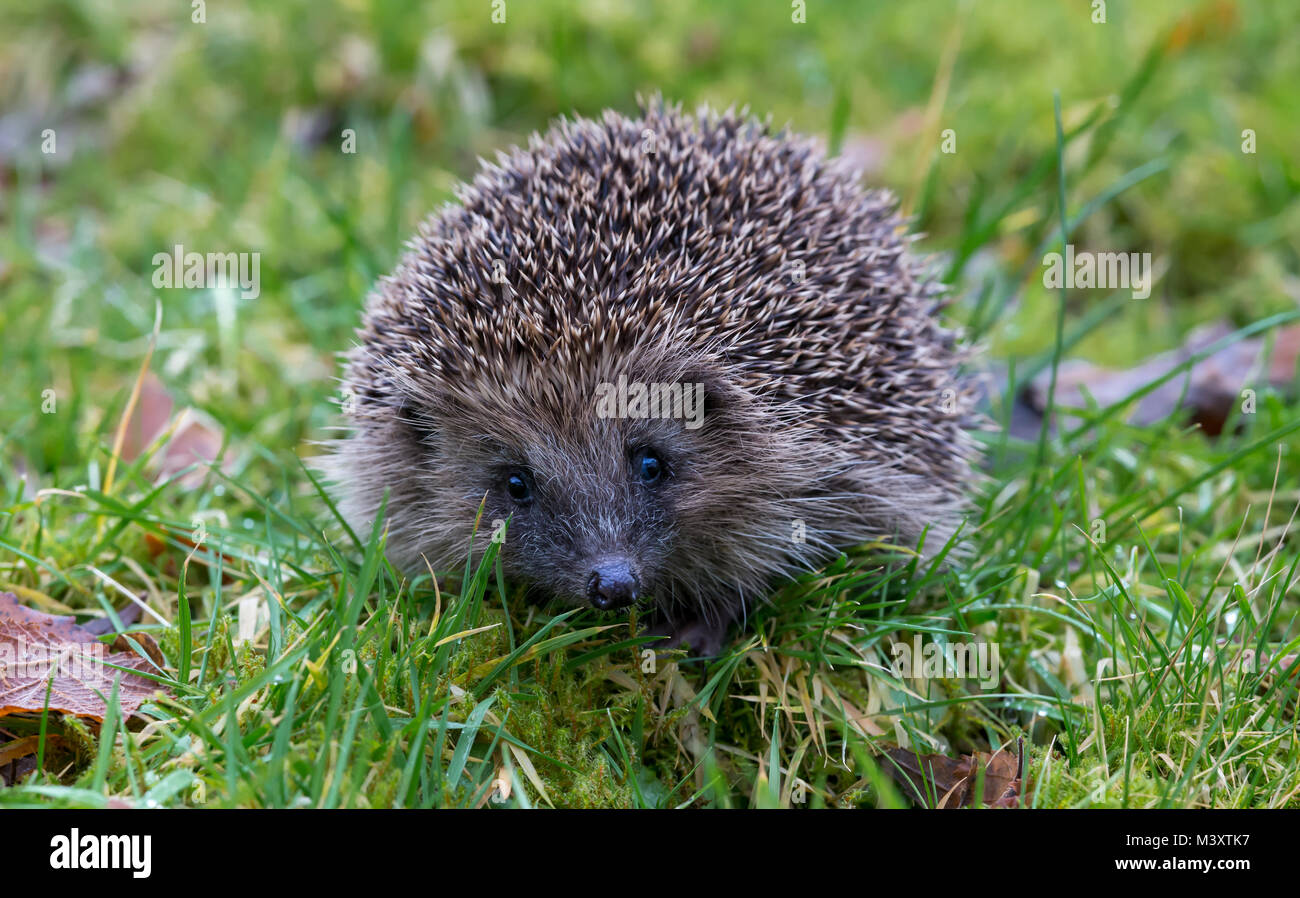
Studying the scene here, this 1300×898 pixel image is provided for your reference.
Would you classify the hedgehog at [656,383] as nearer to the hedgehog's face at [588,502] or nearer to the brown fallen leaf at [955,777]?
the hedgehog's face at [588,502]

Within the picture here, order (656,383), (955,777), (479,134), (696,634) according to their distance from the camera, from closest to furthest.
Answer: (955,777) < (656,383) < (696,634) < (479,134)

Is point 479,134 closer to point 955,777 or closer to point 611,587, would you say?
point 611,587

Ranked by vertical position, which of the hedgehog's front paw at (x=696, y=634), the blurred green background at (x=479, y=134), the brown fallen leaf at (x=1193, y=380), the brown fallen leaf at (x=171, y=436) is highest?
the blurred green background at (x=479, y=134)

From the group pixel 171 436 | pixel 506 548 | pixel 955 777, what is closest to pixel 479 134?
pixel 171 436

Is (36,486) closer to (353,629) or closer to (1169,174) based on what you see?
(353,629)

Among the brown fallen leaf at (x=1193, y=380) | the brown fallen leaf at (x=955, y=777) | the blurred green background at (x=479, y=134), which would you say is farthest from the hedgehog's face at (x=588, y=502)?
the brown fallen leaf at (x=1193, y=380)

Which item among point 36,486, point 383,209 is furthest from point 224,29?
point 36,486

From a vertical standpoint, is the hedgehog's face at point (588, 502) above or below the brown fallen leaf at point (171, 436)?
below

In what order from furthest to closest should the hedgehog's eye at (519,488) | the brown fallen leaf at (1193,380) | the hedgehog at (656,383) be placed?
the brown fallen leaf at (1193,380) → the hedgehog's eye at (519,488) → the hedgehog at (656,383)
